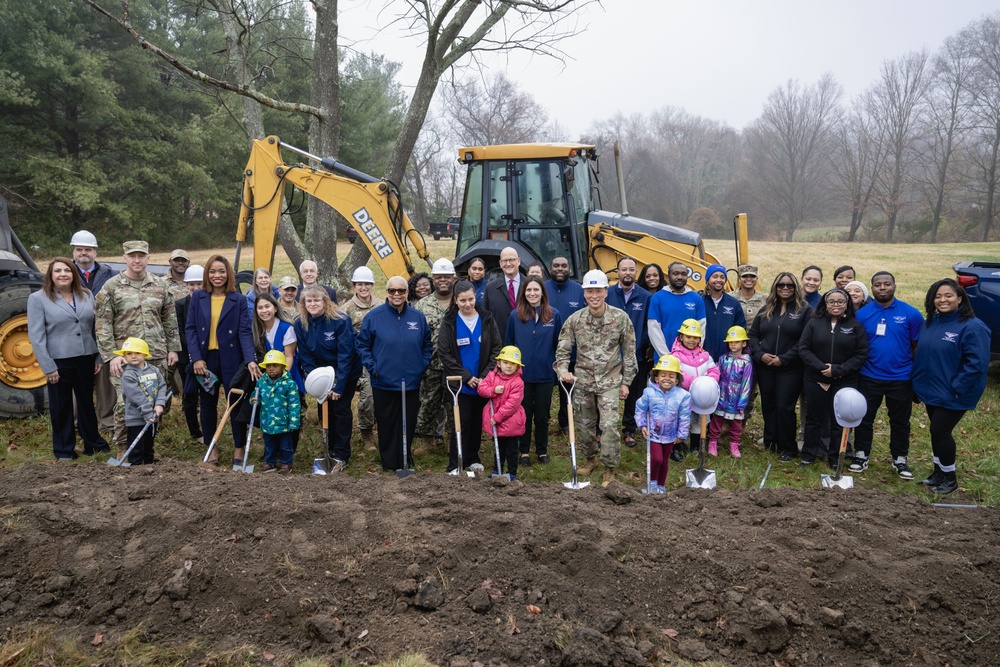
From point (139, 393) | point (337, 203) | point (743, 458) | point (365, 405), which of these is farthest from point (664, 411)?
point (337, 203)

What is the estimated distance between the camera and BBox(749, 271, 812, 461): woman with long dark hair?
6602 mm

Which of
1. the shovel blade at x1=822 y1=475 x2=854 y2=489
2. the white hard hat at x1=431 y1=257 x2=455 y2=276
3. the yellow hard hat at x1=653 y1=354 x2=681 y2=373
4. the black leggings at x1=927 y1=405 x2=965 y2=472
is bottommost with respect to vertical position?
the shovel blade at x1=822 y1=475 x2=854 y2=489

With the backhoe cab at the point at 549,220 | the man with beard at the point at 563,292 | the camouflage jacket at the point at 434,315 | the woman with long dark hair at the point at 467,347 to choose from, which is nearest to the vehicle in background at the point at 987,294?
the backhoe cab at the point at 549,220

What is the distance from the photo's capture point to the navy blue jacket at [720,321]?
7000mm

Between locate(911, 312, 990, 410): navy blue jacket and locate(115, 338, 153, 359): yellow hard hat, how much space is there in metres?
6.78

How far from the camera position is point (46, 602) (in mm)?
3967

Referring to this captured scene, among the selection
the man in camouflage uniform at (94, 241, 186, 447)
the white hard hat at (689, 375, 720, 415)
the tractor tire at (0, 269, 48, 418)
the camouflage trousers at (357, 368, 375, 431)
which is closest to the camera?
the white hard hat at (689, 375, 720, 415)

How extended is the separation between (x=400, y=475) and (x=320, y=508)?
139 cm

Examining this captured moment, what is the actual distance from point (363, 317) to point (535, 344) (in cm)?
181

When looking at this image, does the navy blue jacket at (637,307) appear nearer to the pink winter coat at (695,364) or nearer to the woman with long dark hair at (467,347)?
the pink winter coat at (695,364)

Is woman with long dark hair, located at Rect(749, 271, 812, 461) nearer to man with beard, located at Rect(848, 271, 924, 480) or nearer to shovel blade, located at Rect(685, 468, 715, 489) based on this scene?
man with beard, located at Rect(848, 271, 924, 480)

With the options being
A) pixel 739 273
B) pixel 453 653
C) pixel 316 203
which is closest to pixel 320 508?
pixel 453 653

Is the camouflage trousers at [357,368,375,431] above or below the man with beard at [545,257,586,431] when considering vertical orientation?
below

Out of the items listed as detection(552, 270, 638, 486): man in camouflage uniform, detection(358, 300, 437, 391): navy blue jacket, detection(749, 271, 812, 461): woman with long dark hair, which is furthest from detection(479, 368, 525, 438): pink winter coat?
detection(749, 271, 812, 461): woman with long dark hair
